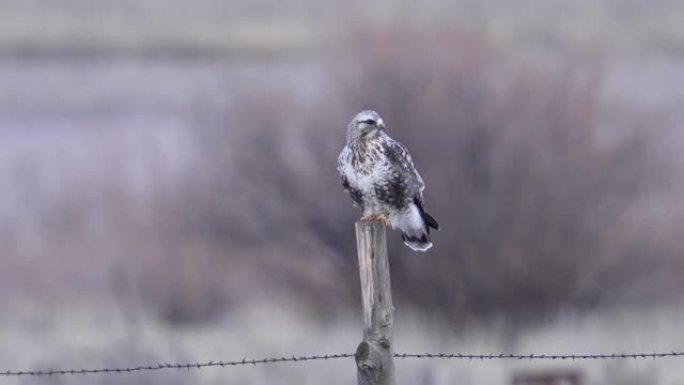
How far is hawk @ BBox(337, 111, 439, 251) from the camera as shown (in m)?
9.77

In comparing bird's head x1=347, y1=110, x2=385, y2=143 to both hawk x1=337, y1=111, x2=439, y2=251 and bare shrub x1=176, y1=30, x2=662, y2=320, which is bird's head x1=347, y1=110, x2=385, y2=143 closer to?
hawk x1=337, y1=111, x2=439, y2=251

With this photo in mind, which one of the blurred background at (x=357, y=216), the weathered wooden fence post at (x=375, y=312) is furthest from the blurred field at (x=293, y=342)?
the weathered wooden fence post at (x=375, y=312)

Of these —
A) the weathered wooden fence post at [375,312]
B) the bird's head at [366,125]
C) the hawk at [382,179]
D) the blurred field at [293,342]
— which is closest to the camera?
the weathered wooden fence post at [375,312]

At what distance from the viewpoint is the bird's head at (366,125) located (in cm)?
966

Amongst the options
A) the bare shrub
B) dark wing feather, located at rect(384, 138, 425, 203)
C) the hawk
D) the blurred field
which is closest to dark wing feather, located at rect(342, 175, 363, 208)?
the hawk

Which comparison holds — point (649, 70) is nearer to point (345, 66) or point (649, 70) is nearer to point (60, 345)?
point (345, 66)

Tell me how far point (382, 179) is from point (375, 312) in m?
2.81

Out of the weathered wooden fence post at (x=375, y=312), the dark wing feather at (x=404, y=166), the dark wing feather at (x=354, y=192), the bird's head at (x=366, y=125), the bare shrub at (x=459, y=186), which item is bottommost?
the weathered wooden fence post at (x=375, y=312)

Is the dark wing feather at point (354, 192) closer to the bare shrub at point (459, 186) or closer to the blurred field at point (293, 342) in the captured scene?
the blurred field at point (293, 342)

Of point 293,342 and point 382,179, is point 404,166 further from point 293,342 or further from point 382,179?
point 293,342

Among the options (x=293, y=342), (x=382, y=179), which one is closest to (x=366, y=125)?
(x=382, y=179)

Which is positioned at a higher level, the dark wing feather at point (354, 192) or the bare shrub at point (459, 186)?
the bare shrub at point (459, 186)

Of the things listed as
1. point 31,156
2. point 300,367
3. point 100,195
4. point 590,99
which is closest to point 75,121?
point 31,156

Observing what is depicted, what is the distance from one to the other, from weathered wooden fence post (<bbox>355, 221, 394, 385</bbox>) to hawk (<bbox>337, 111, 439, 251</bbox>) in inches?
92.7
